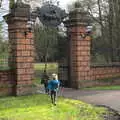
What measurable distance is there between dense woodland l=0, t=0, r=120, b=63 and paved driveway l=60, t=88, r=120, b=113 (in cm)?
387

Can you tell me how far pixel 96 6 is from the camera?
37000mm

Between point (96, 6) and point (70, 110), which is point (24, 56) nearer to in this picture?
point (70, 110)

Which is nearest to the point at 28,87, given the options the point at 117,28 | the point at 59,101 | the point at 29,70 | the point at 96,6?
the point at 29,70

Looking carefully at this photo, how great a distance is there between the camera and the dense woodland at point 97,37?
24.4m

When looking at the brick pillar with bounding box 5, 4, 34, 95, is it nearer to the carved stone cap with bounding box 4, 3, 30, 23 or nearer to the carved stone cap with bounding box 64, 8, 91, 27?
the carved stone cap with bounding box 4, 3, 30, 23

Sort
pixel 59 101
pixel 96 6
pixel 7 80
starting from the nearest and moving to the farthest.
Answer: pixel 59 101, pixel 7 80, pixel 96 6

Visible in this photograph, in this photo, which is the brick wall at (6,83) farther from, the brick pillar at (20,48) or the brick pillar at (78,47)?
the brick pillar at (78,47)

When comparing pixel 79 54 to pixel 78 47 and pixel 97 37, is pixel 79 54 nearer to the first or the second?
pixel 78 47

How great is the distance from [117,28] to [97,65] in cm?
1061

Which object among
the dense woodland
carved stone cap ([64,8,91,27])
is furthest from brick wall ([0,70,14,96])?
carved stone cap ([64,8,91,27])

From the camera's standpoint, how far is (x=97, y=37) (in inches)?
1328

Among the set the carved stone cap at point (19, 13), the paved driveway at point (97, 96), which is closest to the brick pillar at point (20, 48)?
the carved stone cap at point (19, 13)

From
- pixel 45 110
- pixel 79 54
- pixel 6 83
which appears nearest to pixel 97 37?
pixel 79 54

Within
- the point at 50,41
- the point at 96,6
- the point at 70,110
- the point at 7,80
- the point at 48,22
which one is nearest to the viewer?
the point at 70,110
